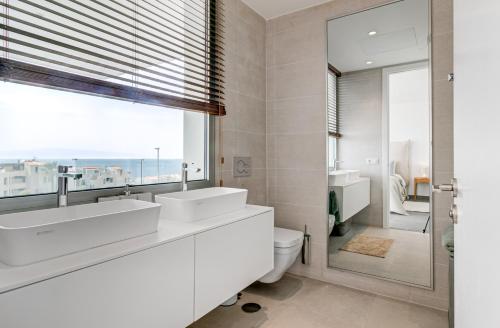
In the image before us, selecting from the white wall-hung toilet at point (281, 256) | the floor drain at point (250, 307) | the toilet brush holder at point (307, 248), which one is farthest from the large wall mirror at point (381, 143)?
the floor drain at point (250, 307)

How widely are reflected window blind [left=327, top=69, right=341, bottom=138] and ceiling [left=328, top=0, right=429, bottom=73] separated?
10cm

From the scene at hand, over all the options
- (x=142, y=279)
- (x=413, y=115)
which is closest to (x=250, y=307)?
(x=142, y=279)

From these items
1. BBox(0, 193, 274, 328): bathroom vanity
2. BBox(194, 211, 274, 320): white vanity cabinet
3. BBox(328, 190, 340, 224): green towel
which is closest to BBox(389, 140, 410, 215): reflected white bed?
BBox(328, 190, 340, 224): green towel

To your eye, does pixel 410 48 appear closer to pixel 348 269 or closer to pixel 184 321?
pixel 348 269

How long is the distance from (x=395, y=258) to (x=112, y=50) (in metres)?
2.39

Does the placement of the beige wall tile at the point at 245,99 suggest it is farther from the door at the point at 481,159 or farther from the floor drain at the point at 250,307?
the door at the point at 481,159

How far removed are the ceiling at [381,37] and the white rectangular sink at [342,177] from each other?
859 mm

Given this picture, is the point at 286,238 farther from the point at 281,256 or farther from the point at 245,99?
the point at 245,99

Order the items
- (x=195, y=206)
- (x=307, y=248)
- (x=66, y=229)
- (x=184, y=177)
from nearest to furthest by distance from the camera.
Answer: (x=66, y=229) < (x=195, y=206) < (x=184, y=177) < (x=307, y=248)

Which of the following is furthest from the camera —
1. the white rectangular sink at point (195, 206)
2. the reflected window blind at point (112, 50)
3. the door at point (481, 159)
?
the white rectangular sink at point (195, 206)

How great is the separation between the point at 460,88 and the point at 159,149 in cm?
169

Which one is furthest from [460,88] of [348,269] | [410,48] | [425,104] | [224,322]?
[348,269]

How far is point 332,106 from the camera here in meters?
2.45

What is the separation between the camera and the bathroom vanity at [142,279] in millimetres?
853
